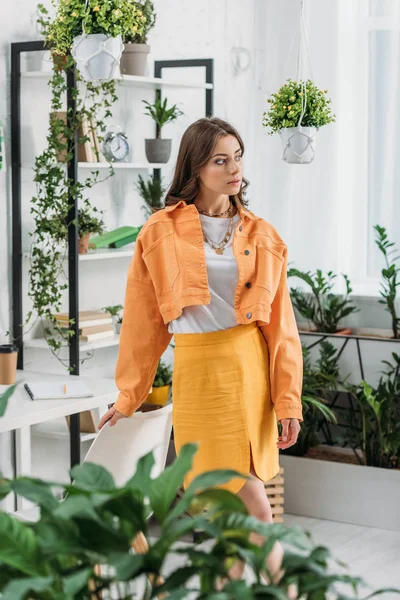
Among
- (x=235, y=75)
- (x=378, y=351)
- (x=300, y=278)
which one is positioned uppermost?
(x=235, y=75)

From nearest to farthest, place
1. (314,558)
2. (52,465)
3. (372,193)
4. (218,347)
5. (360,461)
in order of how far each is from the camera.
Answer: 1. (314,558)
2. (218,347)
3. (52,465)
4. (360,461)
5. (372,193)

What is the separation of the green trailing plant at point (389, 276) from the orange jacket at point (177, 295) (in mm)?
1659

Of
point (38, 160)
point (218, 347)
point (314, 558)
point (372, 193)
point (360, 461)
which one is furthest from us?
point (372, 193)

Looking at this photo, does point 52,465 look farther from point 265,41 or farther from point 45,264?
point 265,41

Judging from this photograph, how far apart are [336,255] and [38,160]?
172 cm

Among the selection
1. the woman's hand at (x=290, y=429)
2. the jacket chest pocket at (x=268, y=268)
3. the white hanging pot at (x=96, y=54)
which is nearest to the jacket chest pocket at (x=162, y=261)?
the jacket chest pocket at (x=268, y=268)

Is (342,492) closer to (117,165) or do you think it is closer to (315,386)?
(315,386)

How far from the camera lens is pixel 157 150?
4.32m

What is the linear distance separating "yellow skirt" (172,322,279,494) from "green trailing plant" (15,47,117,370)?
1.17 m

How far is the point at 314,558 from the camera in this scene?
2.63ft

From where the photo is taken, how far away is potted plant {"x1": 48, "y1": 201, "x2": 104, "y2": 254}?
12.0ft

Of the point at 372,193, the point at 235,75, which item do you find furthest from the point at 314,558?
the point at 235,75

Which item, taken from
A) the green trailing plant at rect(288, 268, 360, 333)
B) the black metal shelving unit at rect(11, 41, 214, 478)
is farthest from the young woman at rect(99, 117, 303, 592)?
the green trailing plant at rect(288, 268, 360, 333)

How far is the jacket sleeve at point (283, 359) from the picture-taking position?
8.62 feet
